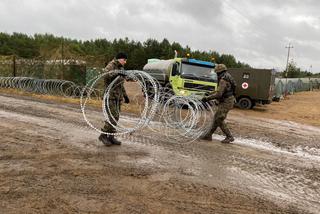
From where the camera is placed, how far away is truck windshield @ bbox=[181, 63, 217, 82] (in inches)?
697

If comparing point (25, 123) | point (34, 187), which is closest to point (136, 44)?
point (25, 123)

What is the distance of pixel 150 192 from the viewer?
576cm

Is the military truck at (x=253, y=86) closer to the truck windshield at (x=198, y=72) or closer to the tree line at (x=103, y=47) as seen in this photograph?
the truck windshield at (x=198, y=72)

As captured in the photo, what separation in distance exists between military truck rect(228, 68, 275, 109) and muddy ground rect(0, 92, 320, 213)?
428 inches

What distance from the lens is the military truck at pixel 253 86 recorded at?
2150 centimetres

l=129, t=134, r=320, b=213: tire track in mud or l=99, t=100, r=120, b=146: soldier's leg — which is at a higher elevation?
l=99, t=100, r=120, b=146: soldier's leg

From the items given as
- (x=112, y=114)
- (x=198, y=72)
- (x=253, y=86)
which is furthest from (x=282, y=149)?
(x=253, y=86)

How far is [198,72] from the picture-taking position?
Answer: 58.6ft

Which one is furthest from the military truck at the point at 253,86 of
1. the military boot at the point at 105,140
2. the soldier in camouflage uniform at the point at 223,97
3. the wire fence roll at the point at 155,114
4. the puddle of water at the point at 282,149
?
the military boot at the point at 105,140

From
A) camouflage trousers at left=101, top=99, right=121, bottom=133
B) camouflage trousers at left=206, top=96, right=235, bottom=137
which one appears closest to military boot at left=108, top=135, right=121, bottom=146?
camouflage trousers at left=101, top=99, right=121, bottom=133

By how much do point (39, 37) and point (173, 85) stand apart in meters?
56.1

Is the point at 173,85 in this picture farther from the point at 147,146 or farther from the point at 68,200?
the point at 68,200

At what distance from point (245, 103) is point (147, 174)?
54.8 ft

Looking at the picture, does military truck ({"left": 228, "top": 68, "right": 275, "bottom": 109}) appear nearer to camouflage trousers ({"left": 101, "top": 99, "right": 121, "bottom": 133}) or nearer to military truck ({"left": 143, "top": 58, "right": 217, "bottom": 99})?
military truck ({"left": 143, "top": 58, "right": 217, "bottom": 99})
